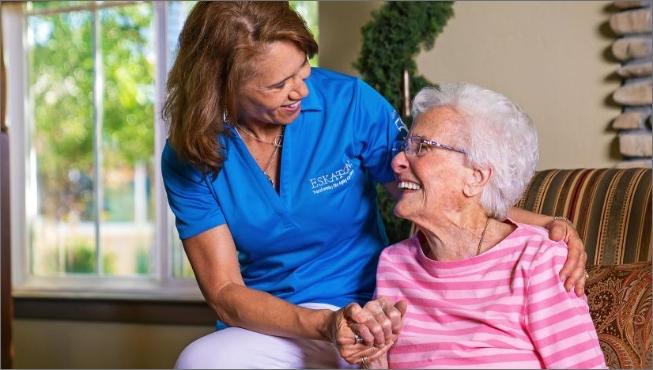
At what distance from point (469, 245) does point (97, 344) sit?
9.46 feet

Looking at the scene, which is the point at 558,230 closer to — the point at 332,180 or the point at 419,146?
the point at 419,146

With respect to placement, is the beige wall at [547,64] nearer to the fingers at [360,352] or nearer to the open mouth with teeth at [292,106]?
the open mouth with teeth at [292,106]

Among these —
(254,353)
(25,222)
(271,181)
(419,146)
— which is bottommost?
(25,222)

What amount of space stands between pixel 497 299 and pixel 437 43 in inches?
71.5

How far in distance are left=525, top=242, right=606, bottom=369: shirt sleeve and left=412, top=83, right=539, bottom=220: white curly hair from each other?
167mm

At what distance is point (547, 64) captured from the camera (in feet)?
10.0

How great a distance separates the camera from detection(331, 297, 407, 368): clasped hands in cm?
159

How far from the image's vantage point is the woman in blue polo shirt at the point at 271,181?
1.82 meters

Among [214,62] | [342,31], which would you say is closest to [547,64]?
[342,31]

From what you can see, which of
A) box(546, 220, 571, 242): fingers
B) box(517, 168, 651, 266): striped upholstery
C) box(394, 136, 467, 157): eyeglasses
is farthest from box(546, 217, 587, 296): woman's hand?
box(517, 168, 651, 266): striped upholstery

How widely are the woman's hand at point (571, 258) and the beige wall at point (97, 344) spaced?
244cm

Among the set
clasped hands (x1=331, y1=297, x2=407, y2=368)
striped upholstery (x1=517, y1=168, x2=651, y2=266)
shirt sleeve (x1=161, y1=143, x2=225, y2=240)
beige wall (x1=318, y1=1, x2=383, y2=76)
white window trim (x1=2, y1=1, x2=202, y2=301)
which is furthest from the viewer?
white window trim (x1=2, y1=1, x2=202, y2=301)

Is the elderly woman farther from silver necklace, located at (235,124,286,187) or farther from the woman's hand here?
silver necklace, located at (235,124,286,187)

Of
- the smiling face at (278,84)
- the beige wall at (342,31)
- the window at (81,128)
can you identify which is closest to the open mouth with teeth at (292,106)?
the smiling face at (278,84)
